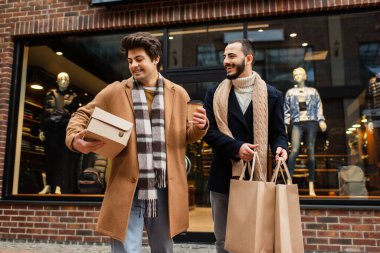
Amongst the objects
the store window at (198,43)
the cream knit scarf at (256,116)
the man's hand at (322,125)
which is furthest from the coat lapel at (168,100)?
the man's hand at (322,125)

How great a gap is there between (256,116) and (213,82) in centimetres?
306

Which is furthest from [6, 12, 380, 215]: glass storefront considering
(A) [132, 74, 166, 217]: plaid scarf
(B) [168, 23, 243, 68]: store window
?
(A) [132, 74, 166, 217]: plaid scarf

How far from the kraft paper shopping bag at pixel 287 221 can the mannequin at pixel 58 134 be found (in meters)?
4.56

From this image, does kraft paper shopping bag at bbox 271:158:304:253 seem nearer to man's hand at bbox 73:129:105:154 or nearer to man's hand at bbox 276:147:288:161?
man's hand at bbox 276:147:288:161

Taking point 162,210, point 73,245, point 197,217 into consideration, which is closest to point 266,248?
point 162,210

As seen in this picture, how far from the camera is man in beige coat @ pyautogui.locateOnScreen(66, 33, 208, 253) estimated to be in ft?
7.28

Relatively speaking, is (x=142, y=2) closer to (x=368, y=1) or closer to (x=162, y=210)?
(x=368, y=1)

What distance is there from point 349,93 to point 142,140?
17.4ft

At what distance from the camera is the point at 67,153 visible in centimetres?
619

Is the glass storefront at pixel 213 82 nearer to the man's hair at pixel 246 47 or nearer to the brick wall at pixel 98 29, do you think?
the brick wall at pixel 98 29

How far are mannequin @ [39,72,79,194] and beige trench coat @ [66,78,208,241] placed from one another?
4.02 metres

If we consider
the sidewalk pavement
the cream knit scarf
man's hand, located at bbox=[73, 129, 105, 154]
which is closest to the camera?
man's hand, located at bbox=[73, 129, 105, 154]

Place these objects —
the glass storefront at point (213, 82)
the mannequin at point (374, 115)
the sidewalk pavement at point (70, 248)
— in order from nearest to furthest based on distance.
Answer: the sidewalk pavement at point (70, 248), the glass storefront at point (213, 82), the mannequin at point (374, 115)

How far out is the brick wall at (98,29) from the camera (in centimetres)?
479
